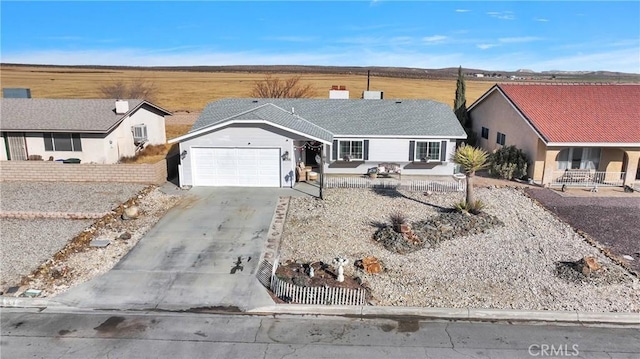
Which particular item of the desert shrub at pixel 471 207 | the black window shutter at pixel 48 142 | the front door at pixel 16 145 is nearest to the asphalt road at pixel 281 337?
the desert shrub at pixel 471 207

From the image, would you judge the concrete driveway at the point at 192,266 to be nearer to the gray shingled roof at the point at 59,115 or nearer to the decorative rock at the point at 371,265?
the decorative rock at the point at 371,265

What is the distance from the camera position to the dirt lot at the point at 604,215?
1551cm

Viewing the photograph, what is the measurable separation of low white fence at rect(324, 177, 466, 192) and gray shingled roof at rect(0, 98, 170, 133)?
520 inches

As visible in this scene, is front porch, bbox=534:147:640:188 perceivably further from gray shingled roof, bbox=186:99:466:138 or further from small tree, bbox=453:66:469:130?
small tree, bbox=453:66:469:130

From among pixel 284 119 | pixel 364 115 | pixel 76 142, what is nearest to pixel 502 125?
pixel 364 115

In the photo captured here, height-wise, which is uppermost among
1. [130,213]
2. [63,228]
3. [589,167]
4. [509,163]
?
[509,163]

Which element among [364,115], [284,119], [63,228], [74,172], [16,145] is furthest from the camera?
[364,115]

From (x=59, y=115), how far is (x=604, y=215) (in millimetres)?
28561

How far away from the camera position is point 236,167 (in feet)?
72.8

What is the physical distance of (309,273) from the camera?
41.7ft

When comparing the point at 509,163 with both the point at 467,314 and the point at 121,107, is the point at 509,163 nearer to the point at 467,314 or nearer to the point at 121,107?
the point at 467,314

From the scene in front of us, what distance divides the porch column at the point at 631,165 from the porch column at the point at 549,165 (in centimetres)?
363

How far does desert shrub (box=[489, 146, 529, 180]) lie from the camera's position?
2370 centimetres

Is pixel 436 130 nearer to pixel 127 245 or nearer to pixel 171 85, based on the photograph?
pixel 127 245
